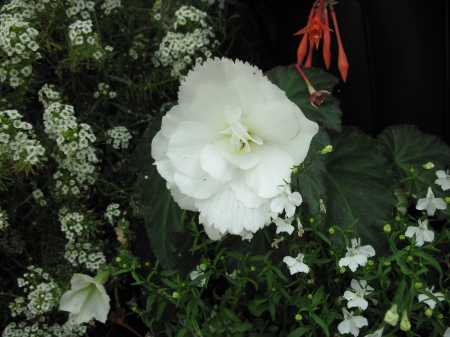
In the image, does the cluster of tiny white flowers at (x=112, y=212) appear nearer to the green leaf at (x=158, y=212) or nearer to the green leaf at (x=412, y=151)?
the green leaf at (x=158, y=212)

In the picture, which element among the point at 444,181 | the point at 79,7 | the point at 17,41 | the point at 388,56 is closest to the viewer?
the point at 444,181

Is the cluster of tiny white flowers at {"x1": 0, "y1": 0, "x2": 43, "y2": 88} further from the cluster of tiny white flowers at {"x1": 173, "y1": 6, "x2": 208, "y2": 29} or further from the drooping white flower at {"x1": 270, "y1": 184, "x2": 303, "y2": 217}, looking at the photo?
the drooping white flower at {"x1": 270, "y1": 184, "x2": 303, "y2": 217}

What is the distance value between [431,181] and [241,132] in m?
→ 0.45

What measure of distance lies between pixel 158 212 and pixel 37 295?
311 millimetres

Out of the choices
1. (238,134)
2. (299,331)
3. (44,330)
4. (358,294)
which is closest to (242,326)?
(299,331)

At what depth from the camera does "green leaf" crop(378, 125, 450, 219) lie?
3.47ft

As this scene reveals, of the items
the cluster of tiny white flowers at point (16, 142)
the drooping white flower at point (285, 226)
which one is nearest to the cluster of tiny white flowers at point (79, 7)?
the cluster of tiny white flowers at point (16, 142)

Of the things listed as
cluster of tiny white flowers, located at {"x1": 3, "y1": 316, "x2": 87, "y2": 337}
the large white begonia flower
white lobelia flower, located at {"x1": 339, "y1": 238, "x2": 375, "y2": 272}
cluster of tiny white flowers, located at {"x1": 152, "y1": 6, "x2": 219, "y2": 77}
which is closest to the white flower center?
the large white begonia flower

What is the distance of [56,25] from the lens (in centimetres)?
118

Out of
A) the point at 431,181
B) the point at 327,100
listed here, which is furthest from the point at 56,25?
the point at 431,181

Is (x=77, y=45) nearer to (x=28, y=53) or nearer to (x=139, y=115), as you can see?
(x=28, y=53)

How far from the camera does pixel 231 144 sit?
2.78 ft

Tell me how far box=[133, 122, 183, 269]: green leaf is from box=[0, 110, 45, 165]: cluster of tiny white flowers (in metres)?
0.19

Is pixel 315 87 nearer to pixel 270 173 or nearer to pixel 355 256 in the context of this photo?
pixel 270 173
